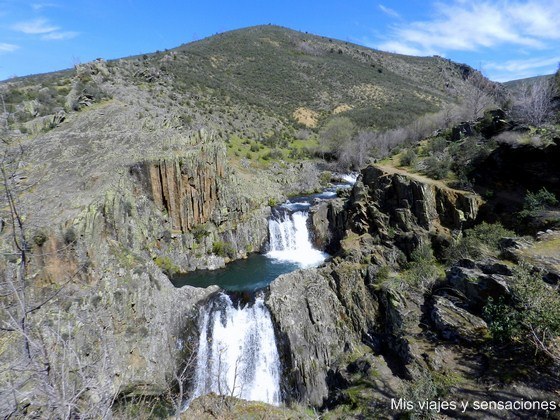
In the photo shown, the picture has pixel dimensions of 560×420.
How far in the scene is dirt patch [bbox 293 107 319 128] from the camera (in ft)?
218

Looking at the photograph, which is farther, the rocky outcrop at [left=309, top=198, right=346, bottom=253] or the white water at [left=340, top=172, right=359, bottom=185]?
the white water at [left=340, top=172, right=359, bottom=185]

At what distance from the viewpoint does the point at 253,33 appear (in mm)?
102125

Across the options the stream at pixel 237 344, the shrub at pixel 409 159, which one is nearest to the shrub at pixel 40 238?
the stream at pixel 237 344

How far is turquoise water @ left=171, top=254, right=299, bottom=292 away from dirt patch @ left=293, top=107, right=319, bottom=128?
4460 cm

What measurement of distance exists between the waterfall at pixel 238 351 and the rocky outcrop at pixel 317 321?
2.17 feet

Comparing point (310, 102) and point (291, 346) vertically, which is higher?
point (310, 102)

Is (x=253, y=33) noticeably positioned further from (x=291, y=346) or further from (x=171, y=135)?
(x=291, y=346)

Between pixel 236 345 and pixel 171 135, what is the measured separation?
1881 centimetres

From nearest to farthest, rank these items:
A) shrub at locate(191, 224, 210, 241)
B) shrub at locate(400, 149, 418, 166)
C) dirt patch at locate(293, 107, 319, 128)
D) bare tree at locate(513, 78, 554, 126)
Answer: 1. bare tree at locate(513, 78, 554, 126)
2. shrub at locate(191, 224, 210, 241)
3. shrub at locate(400, 149, 418, 166)
4. dirt patch at locate(293, 107, 319, 128)

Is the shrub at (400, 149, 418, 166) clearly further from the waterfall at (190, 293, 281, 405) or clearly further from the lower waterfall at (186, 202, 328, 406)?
the waterfall at (190, 293, 281, 405)

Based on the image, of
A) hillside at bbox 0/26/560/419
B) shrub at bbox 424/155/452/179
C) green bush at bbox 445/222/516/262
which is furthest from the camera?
shrub at bbox 424/155/452/179

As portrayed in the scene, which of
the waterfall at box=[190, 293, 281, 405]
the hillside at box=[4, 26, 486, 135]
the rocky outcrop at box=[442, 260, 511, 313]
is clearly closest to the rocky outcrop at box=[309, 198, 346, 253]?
the waterfall at box=[190, 293, 281, 405]

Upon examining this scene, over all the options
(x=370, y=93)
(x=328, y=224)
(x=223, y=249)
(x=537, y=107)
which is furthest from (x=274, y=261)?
(x=370, y=93)

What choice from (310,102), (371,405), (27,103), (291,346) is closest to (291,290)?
(291,346)
